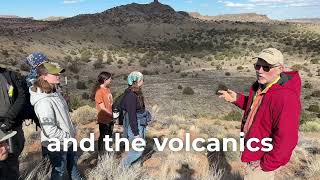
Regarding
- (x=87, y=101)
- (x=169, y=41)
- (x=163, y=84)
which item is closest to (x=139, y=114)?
(x=87, y=101)

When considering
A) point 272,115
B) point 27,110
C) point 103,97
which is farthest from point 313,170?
point 27,110

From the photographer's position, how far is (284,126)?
13.4ft

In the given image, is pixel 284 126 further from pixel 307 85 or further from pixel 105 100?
pixel 307 85

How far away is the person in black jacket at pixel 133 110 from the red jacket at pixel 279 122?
2303 mm

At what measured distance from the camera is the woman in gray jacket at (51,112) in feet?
16.2

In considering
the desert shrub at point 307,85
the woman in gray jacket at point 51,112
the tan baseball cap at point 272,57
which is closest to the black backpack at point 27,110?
the woman in gray jacket at point 51,112

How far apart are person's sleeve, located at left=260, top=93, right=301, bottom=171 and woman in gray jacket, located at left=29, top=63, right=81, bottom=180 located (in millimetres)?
2323

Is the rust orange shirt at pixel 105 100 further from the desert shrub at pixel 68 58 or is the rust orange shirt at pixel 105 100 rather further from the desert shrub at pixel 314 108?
the desert shrub at pixel 68 58

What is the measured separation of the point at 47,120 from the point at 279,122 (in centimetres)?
241

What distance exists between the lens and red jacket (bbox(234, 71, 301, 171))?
407 cm

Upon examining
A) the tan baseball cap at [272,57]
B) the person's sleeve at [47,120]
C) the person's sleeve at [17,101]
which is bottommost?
the person's sleeve at [47,120]

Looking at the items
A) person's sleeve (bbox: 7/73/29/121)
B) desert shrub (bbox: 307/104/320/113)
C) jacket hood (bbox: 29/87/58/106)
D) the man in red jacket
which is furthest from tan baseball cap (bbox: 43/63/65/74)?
desert shrub (bbox: 307/104/320/113)

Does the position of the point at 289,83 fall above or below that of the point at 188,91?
above

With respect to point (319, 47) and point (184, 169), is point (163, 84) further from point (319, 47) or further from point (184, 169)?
point (319, 47)
